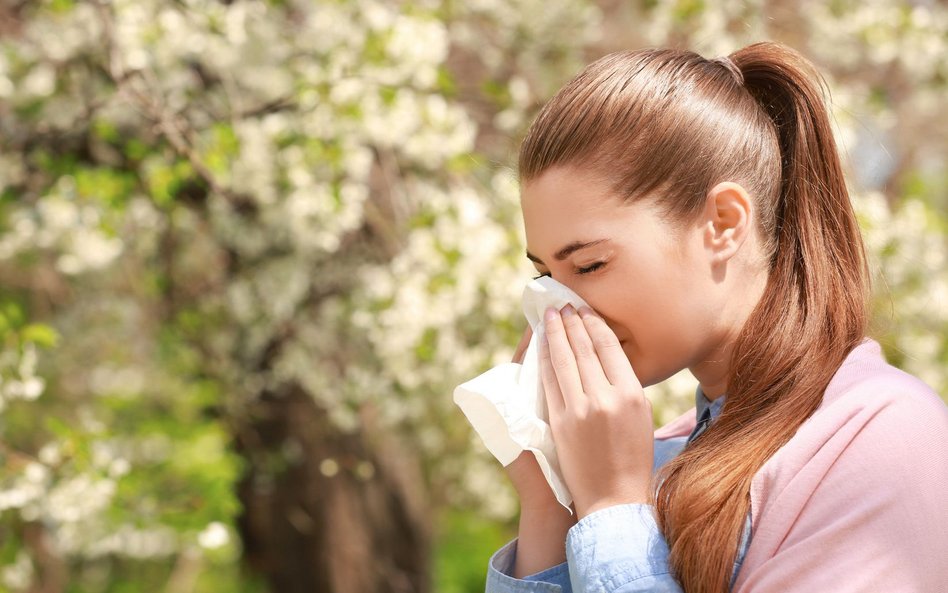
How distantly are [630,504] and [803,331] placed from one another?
313mm

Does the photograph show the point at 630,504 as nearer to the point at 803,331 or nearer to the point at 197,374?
the point at 803,331

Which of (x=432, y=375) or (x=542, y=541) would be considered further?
(x=432, y=375)

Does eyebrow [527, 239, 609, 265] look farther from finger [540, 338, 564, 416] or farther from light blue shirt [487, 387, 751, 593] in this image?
light blue shirt [487, 387, 751, 593]

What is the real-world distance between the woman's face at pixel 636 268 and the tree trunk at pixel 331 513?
3.06 metres

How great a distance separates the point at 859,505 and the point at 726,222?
41 centimetres

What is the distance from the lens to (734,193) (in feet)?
4.00

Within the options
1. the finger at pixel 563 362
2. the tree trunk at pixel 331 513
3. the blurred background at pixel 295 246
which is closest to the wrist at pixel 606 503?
the finger at pixel 563 362

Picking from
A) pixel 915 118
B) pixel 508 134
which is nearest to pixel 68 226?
pixel 508 134

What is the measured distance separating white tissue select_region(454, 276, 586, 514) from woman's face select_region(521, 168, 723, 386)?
0.06 m

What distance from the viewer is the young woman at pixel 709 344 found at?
1015mm

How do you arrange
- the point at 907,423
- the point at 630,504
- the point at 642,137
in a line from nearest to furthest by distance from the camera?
the point at 907,423 < the point at 630,504 < the point at 642,137

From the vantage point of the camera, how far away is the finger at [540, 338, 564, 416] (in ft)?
4.09

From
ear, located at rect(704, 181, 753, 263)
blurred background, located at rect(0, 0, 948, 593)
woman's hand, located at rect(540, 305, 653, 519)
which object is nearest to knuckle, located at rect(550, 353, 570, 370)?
woman's hand, located at rect(540, 305, 653, 519)

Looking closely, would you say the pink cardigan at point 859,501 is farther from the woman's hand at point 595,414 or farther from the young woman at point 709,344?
the woman's hand at point 595,414
